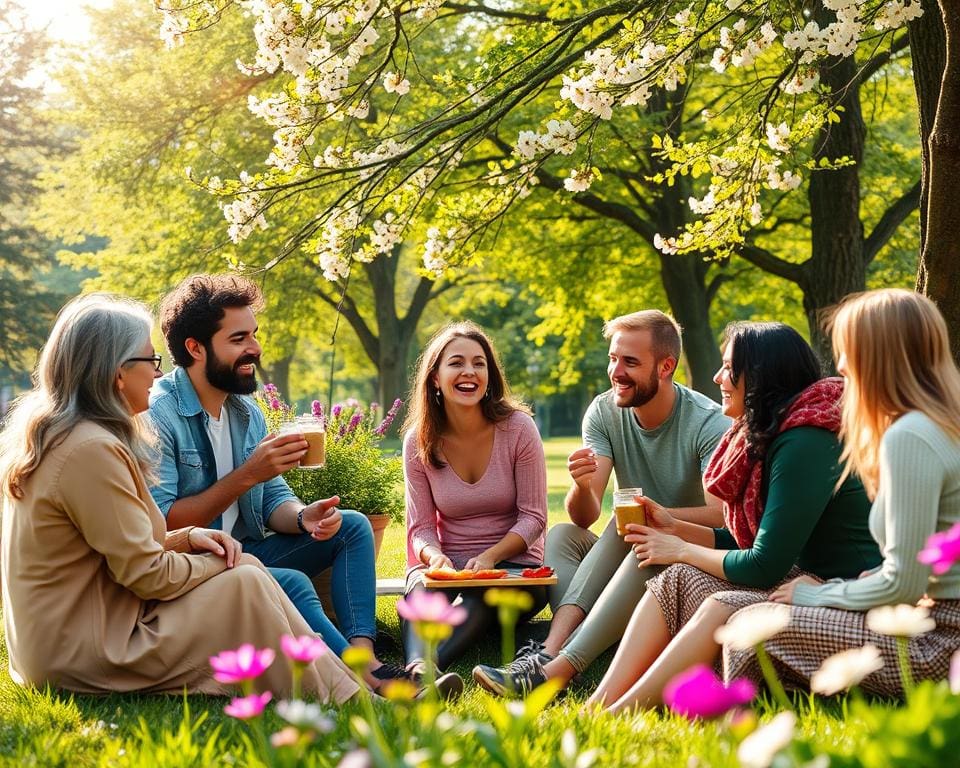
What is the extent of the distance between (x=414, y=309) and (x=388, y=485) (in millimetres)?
20037

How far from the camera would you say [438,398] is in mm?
5656

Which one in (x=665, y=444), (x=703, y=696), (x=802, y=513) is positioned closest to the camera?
(x=703, y=696)

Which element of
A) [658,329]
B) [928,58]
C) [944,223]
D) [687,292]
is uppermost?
[928,58]

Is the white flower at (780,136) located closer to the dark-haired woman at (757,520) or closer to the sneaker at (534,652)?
the dark-haired woman at (757,520)

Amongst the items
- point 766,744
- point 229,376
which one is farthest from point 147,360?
point 766,744

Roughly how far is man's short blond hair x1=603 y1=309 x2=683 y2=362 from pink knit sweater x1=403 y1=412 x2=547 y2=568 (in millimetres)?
661

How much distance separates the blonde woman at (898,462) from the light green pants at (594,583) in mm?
1047

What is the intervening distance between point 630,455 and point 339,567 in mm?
1506

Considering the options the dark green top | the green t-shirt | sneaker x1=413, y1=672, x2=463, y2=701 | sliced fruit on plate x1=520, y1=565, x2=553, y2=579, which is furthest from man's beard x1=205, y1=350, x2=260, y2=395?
the dark green top

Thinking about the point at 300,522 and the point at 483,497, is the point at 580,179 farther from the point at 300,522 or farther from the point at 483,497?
the point at 300,522

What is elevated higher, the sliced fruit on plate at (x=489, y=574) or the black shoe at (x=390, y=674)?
the sliced fruit on plate at (x=489, y=574)

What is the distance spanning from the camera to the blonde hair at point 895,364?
321cm

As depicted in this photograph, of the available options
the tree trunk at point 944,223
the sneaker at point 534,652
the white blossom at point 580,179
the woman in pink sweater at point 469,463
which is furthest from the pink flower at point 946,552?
the white blossom at point 580,179

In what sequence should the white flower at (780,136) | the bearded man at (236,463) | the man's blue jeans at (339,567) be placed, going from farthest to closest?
the white flower at (780,136) → the bearded man at (236,463) → the man's blue jeans at (339,567)
